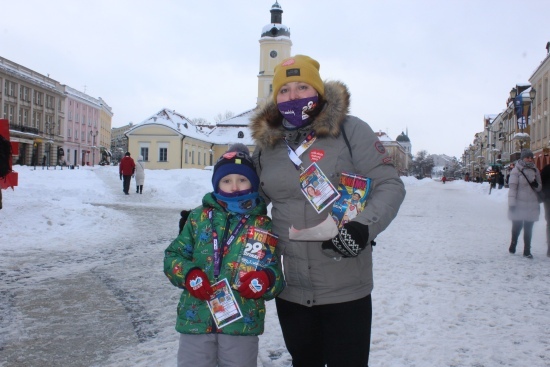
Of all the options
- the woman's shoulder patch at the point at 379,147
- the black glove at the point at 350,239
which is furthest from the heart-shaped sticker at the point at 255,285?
the woman's shoulder patch at the point at 379,147

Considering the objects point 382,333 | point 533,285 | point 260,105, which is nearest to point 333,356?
point 260,105

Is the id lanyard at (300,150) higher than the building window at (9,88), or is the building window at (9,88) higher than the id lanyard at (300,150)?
the building window at (9,88)

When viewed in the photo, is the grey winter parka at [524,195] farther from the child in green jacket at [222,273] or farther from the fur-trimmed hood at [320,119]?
the child in green jacket at [222,273]

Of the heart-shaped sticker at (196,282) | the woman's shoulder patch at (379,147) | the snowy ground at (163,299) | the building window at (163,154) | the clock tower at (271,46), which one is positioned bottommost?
the snowy ground at (163,299)

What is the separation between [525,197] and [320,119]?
302 inches

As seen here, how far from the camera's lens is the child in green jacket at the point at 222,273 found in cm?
260

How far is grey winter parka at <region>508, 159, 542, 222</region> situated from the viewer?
888cm

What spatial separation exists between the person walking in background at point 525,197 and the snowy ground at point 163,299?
538 mm

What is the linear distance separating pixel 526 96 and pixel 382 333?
3831 cm

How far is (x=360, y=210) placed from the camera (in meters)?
2.36

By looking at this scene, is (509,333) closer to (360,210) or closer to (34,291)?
(360,210)

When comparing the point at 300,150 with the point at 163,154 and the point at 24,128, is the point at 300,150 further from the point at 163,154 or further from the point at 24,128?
the point at 24,128

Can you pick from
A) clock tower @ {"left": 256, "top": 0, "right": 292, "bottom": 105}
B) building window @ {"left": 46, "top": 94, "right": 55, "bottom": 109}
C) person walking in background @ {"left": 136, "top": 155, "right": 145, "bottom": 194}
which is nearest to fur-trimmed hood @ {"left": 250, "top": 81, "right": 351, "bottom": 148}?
person walking in background @ {"left": 136, "top": 155, "right": 145, "bottom": 194}

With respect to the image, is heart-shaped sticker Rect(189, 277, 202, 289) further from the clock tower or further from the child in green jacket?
the clock tower
